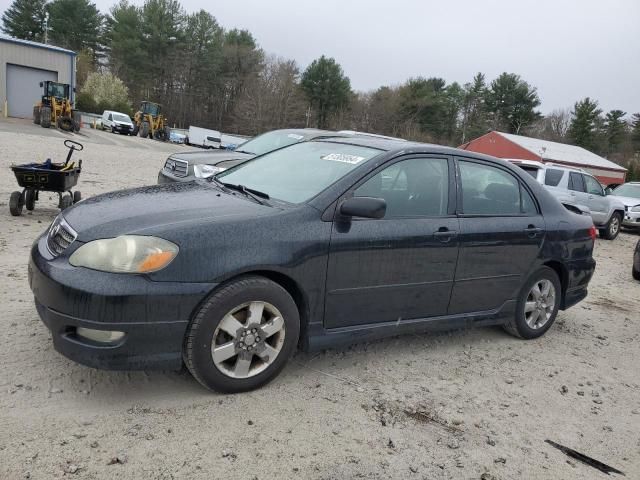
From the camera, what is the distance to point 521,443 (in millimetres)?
3176

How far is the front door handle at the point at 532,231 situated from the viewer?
464 centimetres

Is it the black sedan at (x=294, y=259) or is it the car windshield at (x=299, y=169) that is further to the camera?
the car windshield at (x=299, y=169)

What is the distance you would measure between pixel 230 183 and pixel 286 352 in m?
1.51

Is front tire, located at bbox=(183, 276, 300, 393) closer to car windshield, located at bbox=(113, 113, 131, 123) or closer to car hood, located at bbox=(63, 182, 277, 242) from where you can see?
car hood, located at bbox=(63, 182, 277, 242)

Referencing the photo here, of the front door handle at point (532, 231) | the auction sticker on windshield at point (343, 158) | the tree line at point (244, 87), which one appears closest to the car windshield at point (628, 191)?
the front door handle at point (532, 231)

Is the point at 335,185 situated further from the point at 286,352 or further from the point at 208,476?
the point at 208,476

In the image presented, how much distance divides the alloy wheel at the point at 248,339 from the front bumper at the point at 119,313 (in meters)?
0.23

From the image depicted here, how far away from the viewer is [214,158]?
9.12 metres

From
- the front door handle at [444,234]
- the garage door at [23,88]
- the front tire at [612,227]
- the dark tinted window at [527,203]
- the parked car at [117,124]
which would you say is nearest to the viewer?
the front door handle at [444,234]

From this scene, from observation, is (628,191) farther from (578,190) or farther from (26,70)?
(26,70)

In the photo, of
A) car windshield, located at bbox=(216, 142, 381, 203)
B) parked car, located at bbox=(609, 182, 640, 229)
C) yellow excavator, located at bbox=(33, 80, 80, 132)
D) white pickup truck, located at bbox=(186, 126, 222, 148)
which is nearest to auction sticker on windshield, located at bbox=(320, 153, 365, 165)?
car windshield, located at bbox=(216, 142, 381, 203)

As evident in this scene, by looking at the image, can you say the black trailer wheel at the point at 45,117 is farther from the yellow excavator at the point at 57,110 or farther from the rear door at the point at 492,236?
the rear door at the point at 492,236

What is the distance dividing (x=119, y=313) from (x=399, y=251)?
1933 mm

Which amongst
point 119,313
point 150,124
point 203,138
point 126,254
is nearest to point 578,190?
point 126,254
